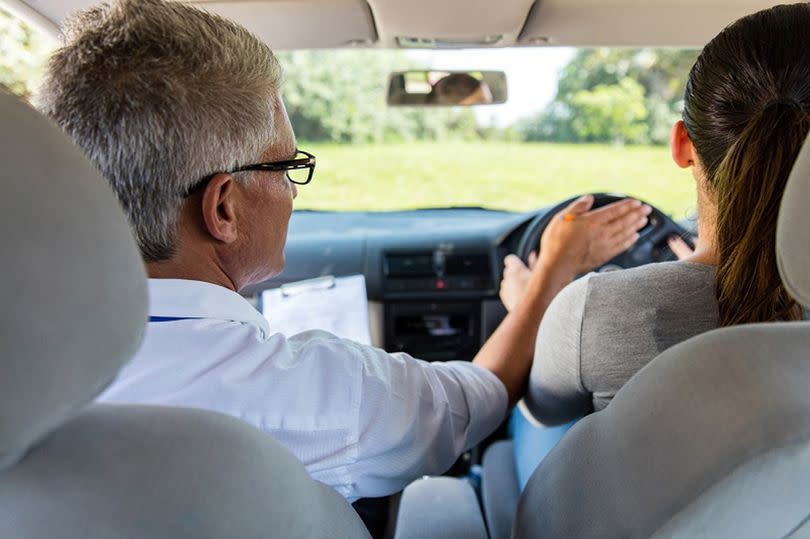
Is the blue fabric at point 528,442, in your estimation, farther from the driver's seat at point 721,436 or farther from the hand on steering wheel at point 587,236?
the driver's seat at point 721,436

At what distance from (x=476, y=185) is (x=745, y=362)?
271 inches

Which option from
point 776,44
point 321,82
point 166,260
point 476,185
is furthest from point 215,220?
point 321,82

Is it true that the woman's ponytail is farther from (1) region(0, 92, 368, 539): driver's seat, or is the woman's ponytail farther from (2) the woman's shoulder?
(1) region(0, 92, 368, 539): driver's seat

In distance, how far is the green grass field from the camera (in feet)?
21.4

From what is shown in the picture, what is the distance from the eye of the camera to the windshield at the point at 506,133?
279 inches

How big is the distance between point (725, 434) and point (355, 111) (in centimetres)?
A: 922

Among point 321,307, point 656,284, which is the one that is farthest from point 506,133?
point 656,284

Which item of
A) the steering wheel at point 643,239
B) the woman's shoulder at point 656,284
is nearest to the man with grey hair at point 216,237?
the woman's shoulder at point 656,284

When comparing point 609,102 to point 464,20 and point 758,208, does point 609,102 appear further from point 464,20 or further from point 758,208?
point 758,208

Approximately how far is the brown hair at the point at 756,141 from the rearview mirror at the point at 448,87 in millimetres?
1525

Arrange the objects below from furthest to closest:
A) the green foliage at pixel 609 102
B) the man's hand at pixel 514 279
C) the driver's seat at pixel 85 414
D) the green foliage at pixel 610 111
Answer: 1. the green foliage at pixel 610 111
2. the green foliage at pixel 609 102
3. the man's hand at pixel 514 279
4. the driver's seat at pixel 85 414

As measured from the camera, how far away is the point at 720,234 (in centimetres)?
156

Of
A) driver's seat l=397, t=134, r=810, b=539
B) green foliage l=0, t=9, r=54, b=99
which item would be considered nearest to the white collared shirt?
driver's seat l=397, t=134, r=810, b=539

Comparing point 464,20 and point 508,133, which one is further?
point 508,133
